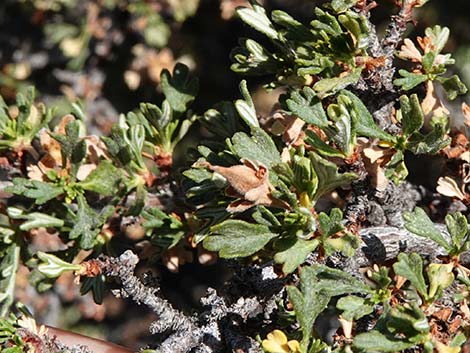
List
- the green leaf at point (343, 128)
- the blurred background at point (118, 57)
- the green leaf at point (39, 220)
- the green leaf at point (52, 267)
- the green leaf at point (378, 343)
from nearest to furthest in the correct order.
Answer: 1. the green leaf at point (378, 343)
2. the green leaf at point (343, 128)
3. the green leaf at point (52, 267)
4. the green leaf at point (39, 220)
5. the blurred background at point (118, 57)

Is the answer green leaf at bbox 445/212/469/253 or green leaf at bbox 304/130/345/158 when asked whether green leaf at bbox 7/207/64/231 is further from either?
green leaf at bbox 445/212/469/253

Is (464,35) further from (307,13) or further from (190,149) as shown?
(190,149)

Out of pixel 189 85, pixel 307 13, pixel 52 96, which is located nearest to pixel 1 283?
pixel 189 85

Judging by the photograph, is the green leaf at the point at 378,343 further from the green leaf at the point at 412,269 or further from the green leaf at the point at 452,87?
the green leaf at the point at 452,87

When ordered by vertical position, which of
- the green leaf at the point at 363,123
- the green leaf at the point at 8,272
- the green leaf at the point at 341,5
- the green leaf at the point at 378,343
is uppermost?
the green leaf at the point at 341,5

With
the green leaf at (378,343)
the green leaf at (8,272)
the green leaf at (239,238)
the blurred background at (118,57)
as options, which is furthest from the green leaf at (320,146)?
the blurred background at (118,57)

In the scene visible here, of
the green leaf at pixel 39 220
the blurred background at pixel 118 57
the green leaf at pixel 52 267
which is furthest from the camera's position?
the blurred background at pixel 118 57

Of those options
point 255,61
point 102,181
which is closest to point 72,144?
point 102,181

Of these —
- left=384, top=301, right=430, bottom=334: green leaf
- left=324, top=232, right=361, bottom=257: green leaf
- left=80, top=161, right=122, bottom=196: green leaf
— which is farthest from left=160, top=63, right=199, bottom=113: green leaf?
left=384, top=301, right=430, bottom=334: green leaf
